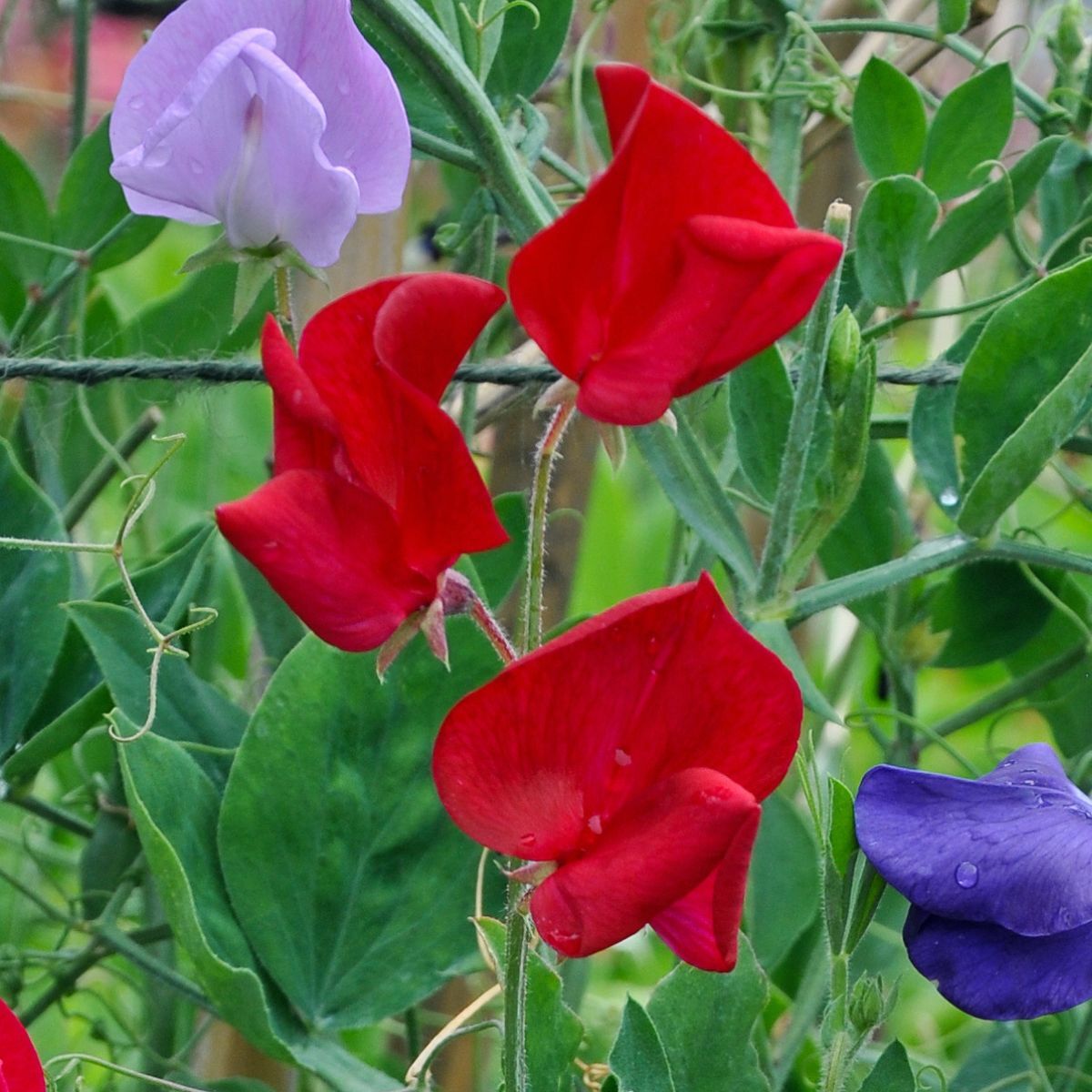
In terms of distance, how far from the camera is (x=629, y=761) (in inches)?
11.8

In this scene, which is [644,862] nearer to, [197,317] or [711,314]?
[711,314]

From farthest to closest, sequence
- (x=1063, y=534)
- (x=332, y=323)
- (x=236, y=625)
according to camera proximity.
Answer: (x=1063, y=534), (x=236, y=625), (x=332, y=323)

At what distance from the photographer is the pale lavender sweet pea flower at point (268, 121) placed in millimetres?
381

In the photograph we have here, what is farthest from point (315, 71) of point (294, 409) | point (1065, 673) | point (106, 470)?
point (1065, 673)

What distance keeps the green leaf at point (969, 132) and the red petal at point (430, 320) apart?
0.33 m

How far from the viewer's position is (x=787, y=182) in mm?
646

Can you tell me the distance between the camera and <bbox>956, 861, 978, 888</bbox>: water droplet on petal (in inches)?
13.7

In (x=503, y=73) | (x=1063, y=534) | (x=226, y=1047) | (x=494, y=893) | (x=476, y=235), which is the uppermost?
(x=503, y=73)

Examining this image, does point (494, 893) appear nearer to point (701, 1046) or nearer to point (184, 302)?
point (701, 1046)

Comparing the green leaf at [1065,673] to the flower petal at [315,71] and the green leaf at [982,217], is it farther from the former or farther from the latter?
the flower petal at [315,71]

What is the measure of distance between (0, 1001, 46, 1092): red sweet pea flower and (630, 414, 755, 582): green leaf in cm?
24

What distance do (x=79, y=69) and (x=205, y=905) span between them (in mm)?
393

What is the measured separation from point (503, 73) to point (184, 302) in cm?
20

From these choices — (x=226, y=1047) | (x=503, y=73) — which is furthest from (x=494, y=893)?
(x=503, y=73)
